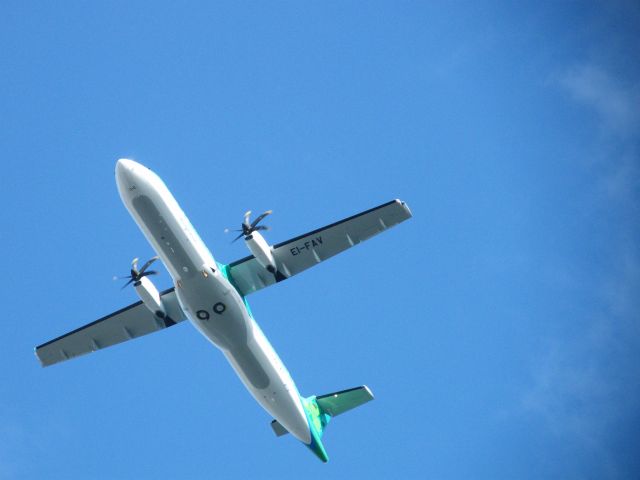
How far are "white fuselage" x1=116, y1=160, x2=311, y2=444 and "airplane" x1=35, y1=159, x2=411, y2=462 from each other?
0.03m

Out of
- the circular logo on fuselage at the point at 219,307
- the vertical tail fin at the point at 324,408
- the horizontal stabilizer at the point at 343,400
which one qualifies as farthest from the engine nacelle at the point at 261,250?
the horizontal stabilizer at the point at 343,400

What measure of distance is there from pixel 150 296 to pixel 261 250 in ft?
14.1

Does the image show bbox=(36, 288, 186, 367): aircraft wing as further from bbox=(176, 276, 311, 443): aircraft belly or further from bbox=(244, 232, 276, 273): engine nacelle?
bbox=(244, 232, 276, 273): engine nacelle

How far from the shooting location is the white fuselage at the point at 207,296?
26266 millimetres

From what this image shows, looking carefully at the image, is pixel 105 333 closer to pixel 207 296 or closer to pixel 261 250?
pixel 207 296

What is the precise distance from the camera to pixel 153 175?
26.7 metres

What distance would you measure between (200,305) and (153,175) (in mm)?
4388

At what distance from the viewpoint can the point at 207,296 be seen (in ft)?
Result: 90.7

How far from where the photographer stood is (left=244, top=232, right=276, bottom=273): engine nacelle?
29091mm

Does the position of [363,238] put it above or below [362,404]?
above

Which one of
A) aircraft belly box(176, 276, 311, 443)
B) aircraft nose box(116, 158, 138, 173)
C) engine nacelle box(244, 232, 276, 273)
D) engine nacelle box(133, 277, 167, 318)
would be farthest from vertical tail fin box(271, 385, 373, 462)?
aircraft nose box(116, 158, 138, 173)

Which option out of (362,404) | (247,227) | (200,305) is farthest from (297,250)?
(362,404)

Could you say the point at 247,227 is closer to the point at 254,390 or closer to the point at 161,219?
the point at 161,219

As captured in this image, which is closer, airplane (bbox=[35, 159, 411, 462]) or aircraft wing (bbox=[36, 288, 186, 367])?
airplane (bbox=[35, 159, 411, 462])
